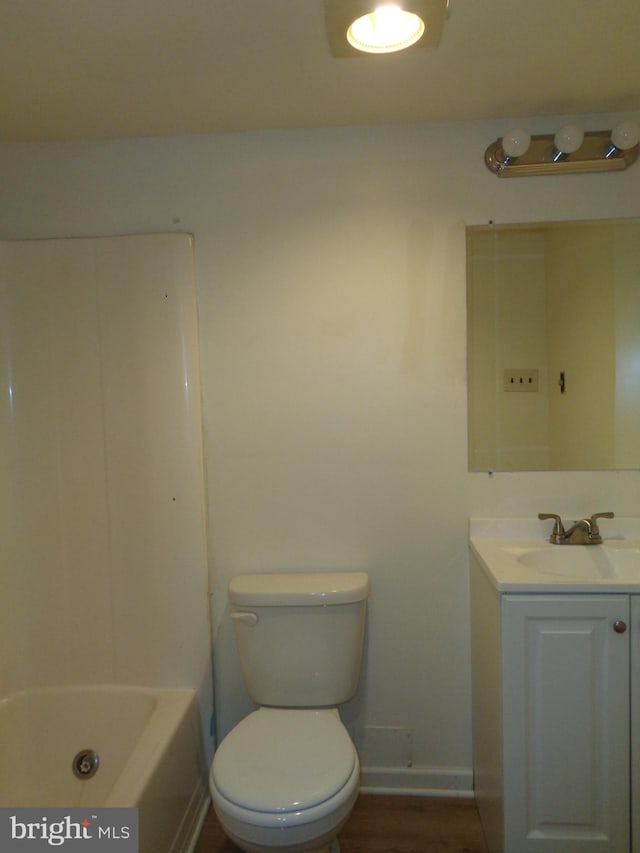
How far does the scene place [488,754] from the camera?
154cm

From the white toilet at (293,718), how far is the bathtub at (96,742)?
256mm

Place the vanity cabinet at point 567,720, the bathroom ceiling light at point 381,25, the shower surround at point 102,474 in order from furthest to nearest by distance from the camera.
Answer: the shower surround at point 102,474, the vanity cabinet at point 567,720, the bathroom ceiling light at point 381,25

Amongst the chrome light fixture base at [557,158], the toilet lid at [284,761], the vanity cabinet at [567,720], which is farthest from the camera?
the chrome light fixture base at [557,158]

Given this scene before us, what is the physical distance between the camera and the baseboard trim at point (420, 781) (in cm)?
177

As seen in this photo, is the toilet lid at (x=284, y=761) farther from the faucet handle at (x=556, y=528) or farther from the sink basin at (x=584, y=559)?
the faucet handle at (x=556, y=528)

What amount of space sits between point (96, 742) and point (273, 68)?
2.13m

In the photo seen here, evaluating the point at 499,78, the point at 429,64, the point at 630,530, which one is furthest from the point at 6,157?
the point at 630,530

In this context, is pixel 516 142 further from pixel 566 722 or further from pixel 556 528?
pixel 566 722

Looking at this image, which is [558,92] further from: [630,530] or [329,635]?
[329,635]

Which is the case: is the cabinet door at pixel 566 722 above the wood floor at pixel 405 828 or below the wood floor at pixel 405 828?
above

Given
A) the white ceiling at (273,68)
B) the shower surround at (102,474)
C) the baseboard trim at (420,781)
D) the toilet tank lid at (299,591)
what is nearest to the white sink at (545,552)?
the toilet tank lid at (299,591)

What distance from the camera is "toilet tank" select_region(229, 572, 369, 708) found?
63.0 inches

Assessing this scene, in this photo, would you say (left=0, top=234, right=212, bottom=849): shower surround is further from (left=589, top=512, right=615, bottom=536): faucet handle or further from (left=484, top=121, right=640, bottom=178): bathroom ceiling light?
(left=589, top=512, right=615, bottom=536): faucet handle

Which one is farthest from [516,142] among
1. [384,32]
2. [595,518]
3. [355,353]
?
[595,518]
